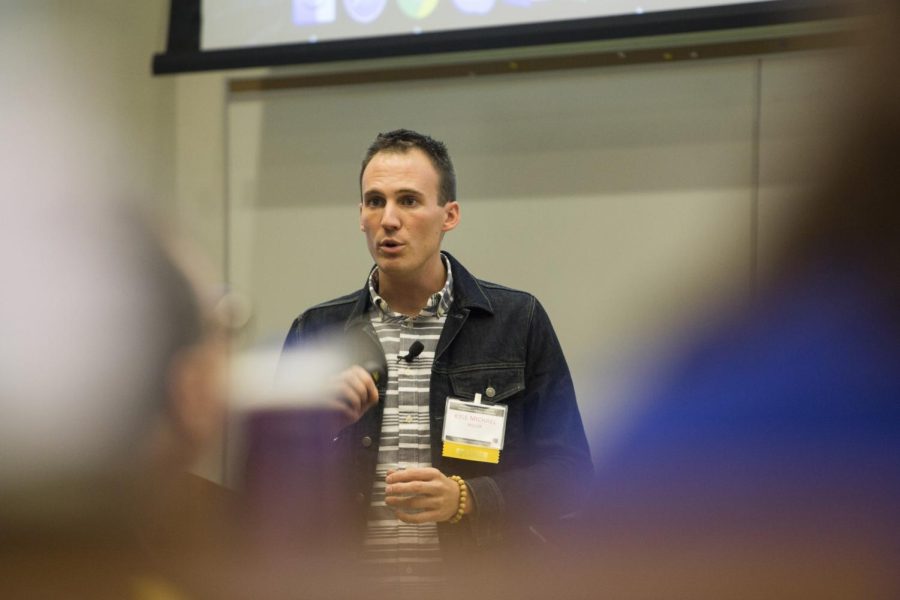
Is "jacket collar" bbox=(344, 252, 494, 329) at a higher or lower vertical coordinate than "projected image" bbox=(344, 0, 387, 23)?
lower

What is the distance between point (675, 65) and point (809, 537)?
2.68m

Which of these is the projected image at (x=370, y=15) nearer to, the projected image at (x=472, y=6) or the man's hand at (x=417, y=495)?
the projected image at (x=472, y=6)

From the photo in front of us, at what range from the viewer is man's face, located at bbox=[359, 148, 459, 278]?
127 centimetres

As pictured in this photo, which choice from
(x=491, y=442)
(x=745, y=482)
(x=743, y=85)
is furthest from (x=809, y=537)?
(x=743, y=85)

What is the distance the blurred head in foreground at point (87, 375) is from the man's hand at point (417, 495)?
0.39 metres

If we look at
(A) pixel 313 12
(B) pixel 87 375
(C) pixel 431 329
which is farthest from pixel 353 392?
(A) pixel 313 12

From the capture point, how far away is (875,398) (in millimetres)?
150

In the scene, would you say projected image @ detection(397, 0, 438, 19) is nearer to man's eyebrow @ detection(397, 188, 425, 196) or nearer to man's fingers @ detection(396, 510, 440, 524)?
man's eyebrow @ detection(397, 188, 425, 196)

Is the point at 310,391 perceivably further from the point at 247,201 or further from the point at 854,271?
the point at 247,201

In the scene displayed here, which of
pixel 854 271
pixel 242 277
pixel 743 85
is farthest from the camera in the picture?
pixel 242 277

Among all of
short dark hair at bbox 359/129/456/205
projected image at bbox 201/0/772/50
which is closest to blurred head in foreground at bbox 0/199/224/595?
short dark hair at bbox 359/129/456/205

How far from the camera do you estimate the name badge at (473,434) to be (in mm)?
1107

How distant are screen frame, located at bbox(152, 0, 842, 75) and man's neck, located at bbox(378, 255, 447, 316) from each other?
1.03 meters

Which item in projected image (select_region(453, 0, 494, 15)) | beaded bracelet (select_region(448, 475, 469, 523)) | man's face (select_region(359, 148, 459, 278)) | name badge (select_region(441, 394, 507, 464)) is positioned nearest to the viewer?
beaded bracelet (select_region(448, 475, 469, 523))
